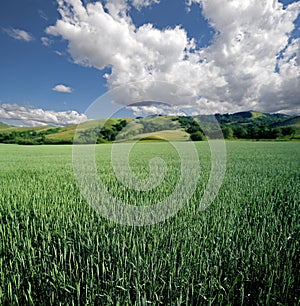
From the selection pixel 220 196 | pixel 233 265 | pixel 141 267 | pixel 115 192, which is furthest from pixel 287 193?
A: pixel 141 267

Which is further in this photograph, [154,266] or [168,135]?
[168,135]

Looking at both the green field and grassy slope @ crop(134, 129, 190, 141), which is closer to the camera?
the green field

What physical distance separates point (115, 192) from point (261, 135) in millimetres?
71750

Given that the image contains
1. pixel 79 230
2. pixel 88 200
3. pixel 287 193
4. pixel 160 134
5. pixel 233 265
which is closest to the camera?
pixel 233 265

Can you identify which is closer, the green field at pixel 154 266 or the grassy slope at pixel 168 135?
→ the green field at pixel 154 266

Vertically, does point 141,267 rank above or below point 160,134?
below

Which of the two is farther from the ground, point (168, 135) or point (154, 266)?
point (168, 135)

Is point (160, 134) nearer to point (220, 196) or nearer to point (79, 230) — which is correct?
point (220, 196)

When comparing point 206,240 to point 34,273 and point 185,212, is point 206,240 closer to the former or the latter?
point 185,212

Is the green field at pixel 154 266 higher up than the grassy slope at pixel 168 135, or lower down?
lower down

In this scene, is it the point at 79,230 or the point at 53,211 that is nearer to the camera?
the point at 79,230

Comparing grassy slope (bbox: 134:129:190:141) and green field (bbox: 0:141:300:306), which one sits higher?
grassy slope (bbox: 134:129:190:141)

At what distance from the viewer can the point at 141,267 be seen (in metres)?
2.11

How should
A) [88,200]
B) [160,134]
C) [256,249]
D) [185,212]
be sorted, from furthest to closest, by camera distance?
[160,134], [88,200], [185,212], [256,249]
